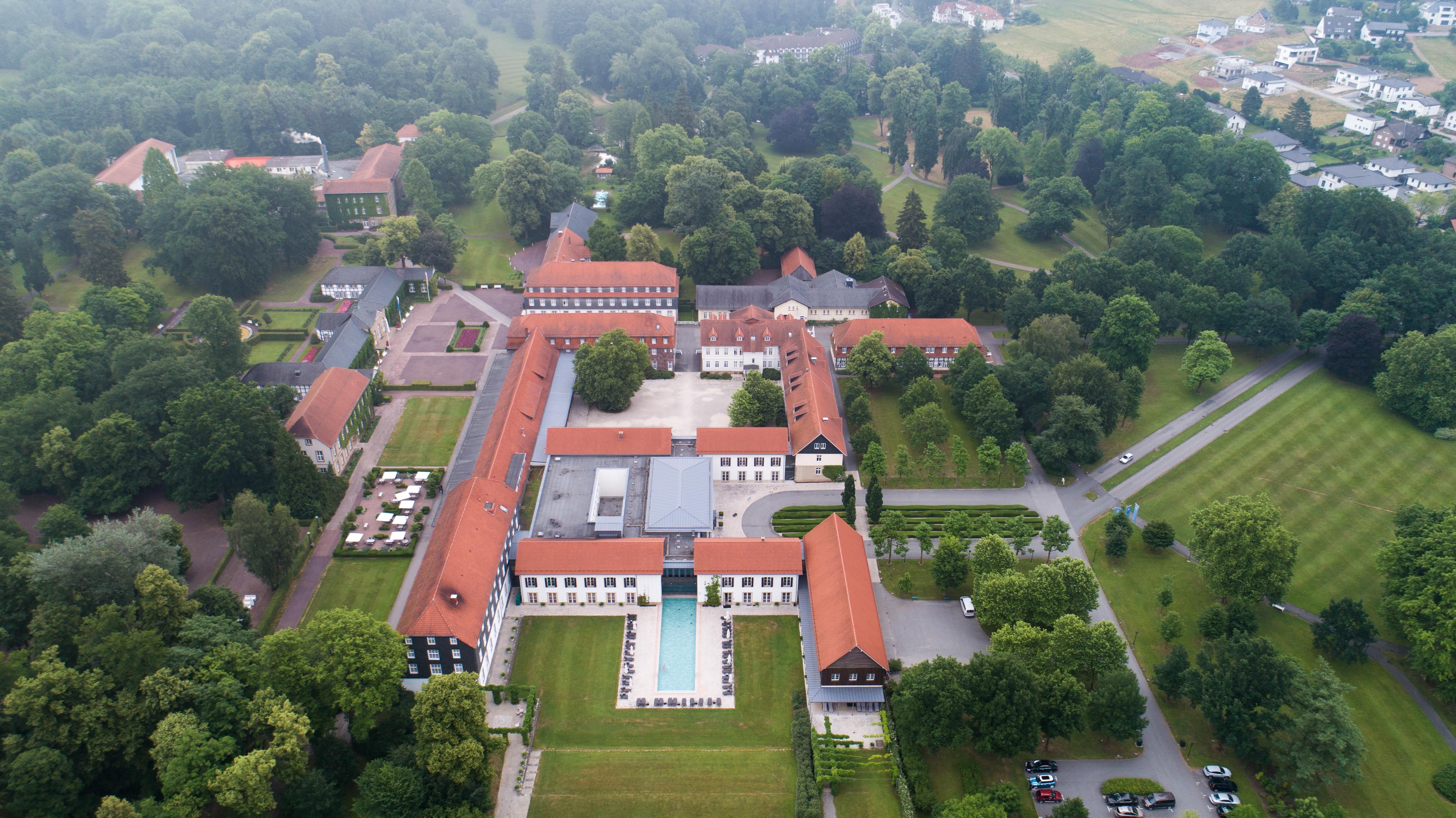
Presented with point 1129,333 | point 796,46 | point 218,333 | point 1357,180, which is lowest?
point 1129,333

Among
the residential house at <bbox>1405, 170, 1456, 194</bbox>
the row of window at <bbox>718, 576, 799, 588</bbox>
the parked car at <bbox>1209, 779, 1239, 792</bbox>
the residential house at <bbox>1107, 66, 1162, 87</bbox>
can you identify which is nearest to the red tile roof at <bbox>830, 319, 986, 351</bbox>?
the row of window at <bbox>718, 576, 799, 588</bbox>

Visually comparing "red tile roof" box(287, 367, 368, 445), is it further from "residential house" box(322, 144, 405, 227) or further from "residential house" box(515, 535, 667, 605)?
"residential house" box(322, 144, 405, 227)

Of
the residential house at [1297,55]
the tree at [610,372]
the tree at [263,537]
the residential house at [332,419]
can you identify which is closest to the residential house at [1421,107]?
the residential house at [1297,55]

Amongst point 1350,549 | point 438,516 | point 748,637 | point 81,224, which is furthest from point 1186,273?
point 81,224

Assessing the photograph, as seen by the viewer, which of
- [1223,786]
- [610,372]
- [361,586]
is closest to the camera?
[1223,786]

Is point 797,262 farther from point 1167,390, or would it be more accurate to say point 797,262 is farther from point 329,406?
point 329,406

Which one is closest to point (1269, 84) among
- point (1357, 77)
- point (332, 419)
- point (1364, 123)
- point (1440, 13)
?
point (1357, 77)

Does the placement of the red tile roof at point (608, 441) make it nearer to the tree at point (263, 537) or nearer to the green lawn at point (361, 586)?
the green lawn at point (361, 586)

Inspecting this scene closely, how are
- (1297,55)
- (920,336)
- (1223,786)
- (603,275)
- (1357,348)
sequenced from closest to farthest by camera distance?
(1223,786) → (1357,348) → (920,336) → (603,275) → (1297,55)
